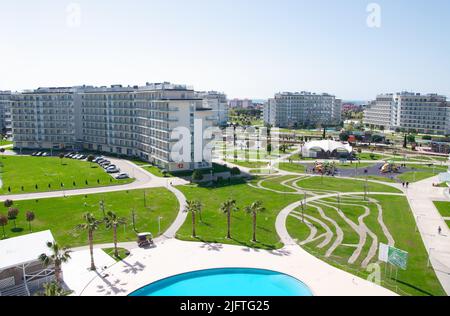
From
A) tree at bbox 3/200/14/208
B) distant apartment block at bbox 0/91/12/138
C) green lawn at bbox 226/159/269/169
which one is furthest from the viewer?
distant apartment block at bbox 0/91/12/138

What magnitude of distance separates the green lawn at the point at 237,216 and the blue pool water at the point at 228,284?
8396 millimetres

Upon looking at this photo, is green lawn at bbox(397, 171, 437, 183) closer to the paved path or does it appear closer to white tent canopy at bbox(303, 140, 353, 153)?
the paved path

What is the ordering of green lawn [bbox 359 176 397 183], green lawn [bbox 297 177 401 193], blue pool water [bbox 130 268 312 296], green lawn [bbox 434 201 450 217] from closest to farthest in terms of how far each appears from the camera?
blue pool water [bbox 130 268 312 296]
green lawn [bbox 434 201 450 217]
green lawn [bbox 297 177 401 193]
green lawn [bbox 359 176 397 183]

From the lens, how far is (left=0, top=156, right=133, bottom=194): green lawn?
85.6m

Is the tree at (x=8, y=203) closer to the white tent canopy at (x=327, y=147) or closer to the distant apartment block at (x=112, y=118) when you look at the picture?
the distant apartment block at (x=112, y=118)

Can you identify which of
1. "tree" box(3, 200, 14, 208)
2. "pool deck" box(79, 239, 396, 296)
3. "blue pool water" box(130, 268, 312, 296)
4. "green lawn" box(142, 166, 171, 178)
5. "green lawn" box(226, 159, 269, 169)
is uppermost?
"green lawn" box(226, 159, 269, 169)

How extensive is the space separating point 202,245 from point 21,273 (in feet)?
74.5

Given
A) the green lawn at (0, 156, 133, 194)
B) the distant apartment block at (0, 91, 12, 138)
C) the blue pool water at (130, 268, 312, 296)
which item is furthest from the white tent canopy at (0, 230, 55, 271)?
the distant apartment block at (0, 91, 12, 138)

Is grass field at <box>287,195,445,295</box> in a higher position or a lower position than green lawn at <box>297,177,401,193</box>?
lower

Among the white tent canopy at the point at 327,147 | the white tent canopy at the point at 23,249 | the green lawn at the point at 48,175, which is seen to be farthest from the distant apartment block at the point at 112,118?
the white tent canopy at the point at 23,249

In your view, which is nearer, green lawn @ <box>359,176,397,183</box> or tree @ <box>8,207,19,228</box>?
tree @ <box>8,207,19,228</box>

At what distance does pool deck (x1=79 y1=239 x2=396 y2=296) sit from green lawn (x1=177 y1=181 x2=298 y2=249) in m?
2.90

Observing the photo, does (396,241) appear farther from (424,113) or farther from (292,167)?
(424,113)

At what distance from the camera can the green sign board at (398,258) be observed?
43062mm
